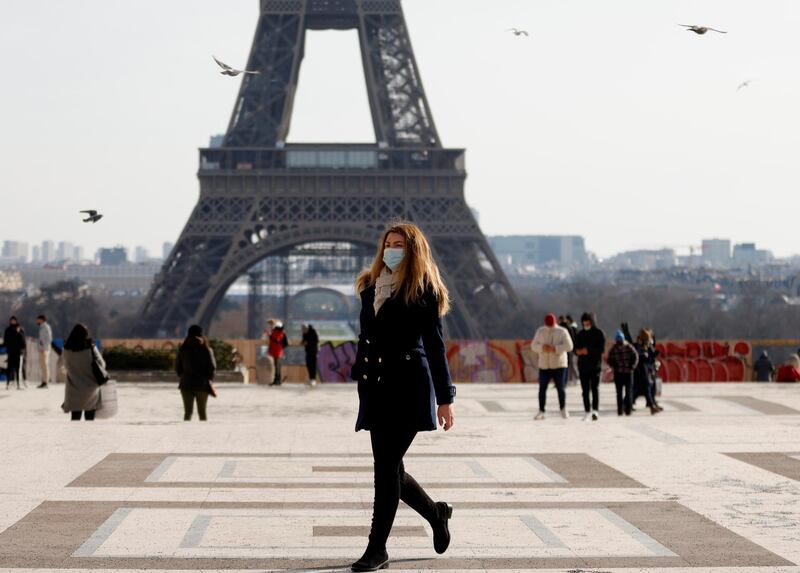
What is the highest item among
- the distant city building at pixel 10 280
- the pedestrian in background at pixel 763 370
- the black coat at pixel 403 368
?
the distant city building at pixel 10 280

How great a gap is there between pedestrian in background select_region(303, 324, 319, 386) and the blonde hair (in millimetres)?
22164

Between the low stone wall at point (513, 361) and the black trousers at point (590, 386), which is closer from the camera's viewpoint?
the black trousers at point (590, 386)

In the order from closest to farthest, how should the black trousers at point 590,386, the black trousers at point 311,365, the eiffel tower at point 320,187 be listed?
the black trousers at point 590,386 < the black trousers at point 311,365 < the eiffel tower at point 320,187

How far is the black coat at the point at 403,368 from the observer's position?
826 centimetres

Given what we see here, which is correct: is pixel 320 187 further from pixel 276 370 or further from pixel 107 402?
pixel 107 402

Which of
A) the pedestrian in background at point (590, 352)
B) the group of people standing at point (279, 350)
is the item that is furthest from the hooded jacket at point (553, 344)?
the group of people standing at point (279, 350)

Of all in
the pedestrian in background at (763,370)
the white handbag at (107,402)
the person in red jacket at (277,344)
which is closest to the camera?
the white handbag at (107,402)

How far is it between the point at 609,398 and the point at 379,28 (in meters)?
51.7

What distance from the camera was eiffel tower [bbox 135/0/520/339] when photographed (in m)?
69.2

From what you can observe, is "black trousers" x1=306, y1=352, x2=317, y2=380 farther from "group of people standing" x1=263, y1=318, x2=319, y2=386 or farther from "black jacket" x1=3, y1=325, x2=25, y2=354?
"black jacket" x1=3, y1=325, x2=25, y2=354

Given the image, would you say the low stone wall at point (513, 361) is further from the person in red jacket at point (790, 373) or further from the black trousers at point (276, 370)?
the black trousers at point (276, 370)

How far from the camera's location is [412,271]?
8.30 metres

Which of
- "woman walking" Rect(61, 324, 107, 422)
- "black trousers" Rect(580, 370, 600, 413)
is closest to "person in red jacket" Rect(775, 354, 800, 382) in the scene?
"black trousers" Rect(580, 370, 600, 413)

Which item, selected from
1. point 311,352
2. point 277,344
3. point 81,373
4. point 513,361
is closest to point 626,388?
point 81,373
